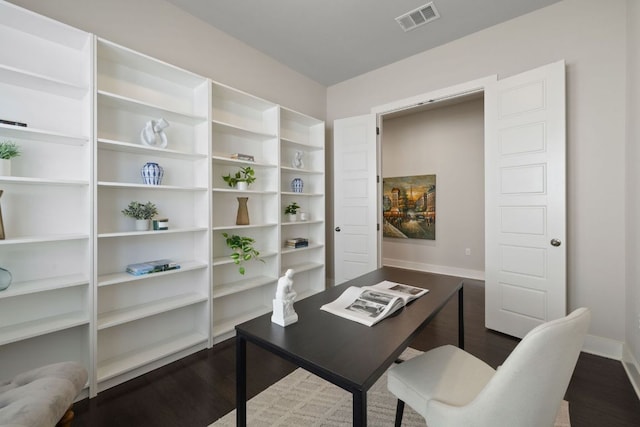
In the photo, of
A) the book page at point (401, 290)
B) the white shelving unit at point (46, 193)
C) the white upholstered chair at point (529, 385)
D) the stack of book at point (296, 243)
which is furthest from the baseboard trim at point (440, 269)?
the white shelving unit at point (46, 193)

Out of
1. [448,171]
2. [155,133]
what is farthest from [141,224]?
[448,171]

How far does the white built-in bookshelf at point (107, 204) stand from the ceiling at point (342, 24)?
709 millimetres

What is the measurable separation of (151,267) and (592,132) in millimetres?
3633

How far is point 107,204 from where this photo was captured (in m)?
2.04

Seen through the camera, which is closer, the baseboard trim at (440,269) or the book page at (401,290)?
the book page at (401,290)

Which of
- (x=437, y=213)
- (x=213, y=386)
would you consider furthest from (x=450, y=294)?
(x=437, y=213)

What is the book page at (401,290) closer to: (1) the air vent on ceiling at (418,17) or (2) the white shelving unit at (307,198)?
(2) the white shelving unit at (307,198)

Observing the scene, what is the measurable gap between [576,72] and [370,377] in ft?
9.85

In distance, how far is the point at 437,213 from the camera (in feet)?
16.7

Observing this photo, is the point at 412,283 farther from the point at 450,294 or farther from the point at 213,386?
the point at 213,386

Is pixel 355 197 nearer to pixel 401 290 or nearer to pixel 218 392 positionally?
pixel 401 290

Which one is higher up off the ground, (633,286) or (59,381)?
(633,286)

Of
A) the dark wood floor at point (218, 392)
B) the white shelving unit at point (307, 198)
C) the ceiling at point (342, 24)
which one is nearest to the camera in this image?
Answer: the dark wood floor at point (218, 392)

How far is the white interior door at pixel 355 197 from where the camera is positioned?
3.48 m
